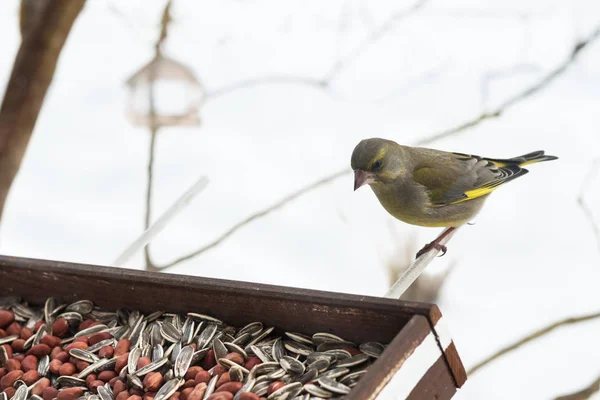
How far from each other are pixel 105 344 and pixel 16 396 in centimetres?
19

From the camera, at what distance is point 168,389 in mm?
1349

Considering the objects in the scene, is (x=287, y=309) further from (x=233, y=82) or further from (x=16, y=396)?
(x=233, y=82)

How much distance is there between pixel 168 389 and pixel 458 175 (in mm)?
1220

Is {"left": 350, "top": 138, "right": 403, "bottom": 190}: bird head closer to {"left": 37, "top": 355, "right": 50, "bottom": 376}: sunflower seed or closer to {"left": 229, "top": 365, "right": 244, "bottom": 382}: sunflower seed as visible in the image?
{"left": 229, "top": 365, "right": 244, "bottom": 382}: sunflower seed

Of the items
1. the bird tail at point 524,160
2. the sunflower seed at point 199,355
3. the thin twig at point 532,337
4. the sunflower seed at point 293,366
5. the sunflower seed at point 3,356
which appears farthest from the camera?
the thin twig at point 532,337

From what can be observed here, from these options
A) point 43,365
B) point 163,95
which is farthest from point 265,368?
point 163,95

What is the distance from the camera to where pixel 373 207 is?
2959 mm

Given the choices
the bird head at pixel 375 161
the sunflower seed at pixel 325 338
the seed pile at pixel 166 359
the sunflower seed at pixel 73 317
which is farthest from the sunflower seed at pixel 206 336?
the bird head at pixel 375 161

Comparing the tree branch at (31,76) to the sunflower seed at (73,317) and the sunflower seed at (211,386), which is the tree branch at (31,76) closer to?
the sunflower seed at (73,317)

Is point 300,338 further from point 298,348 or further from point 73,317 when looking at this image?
point 73,317

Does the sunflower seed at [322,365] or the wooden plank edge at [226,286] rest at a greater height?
the wooden plank edge at [226,286]

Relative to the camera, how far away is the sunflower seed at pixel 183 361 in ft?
4.58

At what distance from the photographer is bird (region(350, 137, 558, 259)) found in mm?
2123

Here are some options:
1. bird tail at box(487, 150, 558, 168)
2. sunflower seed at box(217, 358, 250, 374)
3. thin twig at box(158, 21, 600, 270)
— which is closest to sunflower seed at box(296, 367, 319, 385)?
sunflower seed at box(217, 358, 250, 374)
